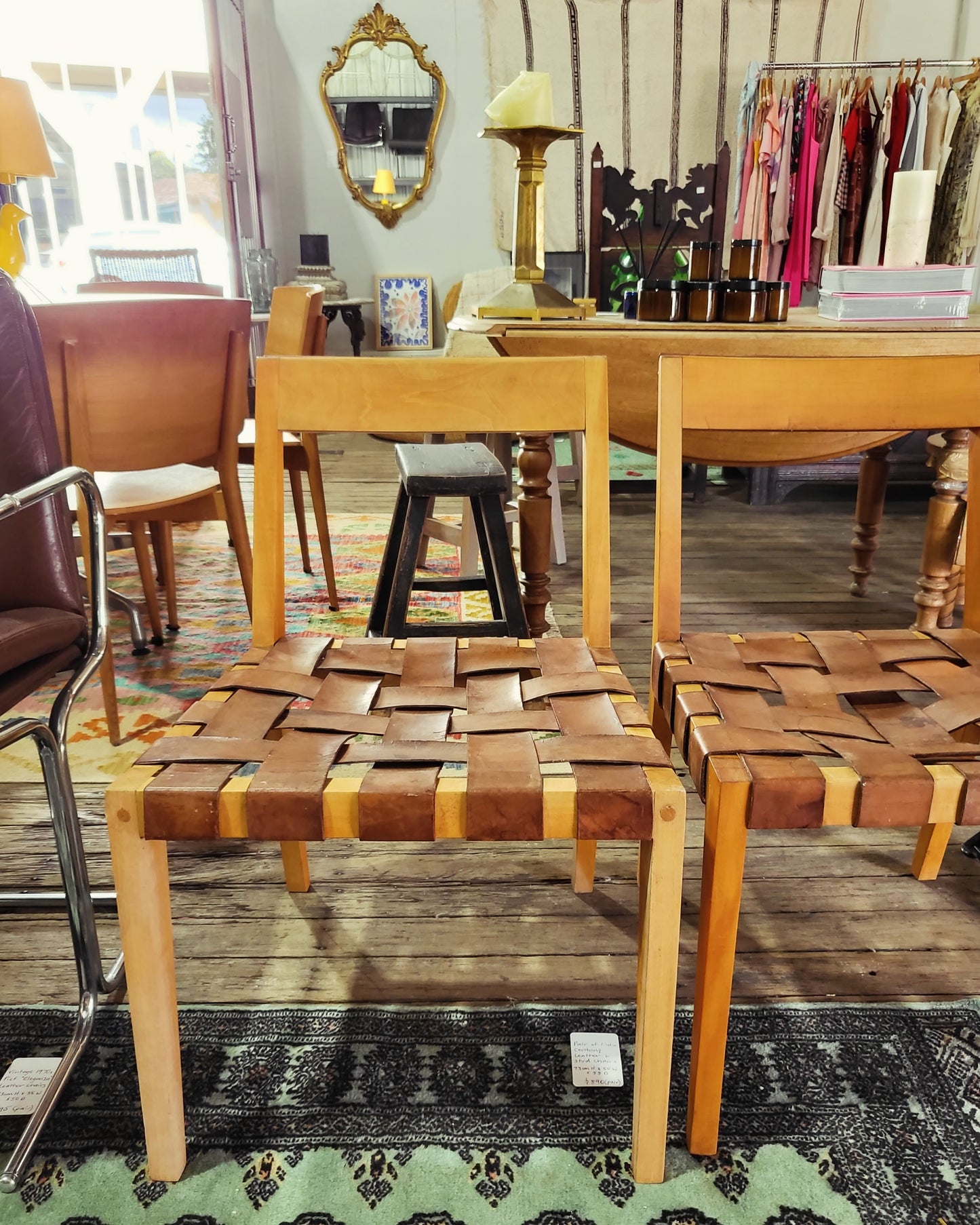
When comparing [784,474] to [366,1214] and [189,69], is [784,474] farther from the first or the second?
[189,69]

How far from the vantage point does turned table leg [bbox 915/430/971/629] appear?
1.94 metres

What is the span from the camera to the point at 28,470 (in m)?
1.02

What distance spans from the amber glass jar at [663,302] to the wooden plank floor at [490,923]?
1.01 meters

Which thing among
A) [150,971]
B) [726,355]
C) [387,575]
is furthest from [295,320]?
[150,971]

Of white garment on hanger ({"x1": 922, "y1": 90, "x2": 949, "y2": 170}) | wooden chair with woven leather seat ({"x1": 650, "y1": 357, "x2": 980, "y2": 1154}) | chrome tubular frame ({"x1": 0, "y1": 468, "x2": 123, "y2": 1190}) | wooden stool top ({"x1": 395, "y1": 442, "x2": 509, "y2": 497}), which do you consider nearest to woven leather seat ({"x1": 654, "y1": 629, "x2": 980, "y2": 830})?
wooden chair with woven leather seat ({"x1": 650, "y1": 357, "x2": 980, "y2": 1154})

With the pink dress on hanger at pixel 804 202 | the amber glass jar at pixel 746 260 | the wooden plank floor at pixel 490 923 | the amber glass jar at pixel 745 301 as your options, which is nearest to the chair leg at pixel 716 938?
the wooden plank floor at pixel 490 923

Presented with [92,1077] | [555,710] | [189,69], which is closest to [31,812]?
[92,1077]

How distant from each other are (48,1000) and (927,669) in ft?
3.99

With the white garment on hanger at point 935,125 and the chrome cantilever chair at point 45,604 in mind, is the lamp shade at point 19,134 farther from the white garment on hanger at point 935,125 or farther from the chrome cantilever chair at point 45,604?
the white garment on hanger at point 935,125

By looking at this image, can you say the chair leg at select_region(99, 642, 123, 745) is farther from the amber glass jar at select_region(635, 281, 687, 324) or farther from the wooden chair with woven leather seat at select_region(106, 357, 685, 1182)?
the amber glass jar at select_region(635, 281, 687, 324)

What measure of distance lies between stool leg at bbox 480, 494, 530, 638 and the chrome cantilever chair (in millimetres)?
665

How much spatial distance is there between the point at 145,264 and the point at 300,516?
106 inches

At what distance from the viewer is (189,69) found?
505 cm

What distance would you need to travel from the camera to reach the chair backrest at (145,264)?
15.2 feet
